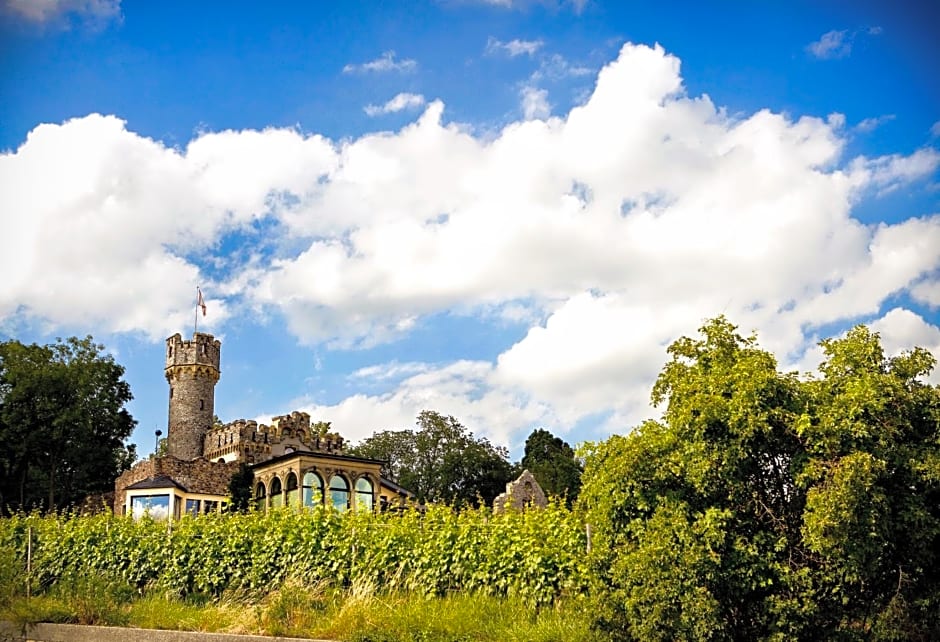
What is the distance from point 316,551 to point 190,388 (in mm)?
43599

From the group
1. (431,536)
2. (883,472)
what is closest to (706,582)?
(883,472)

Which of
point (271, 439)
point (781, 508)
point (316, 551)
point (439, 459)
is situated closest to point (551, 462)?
point (439, 459)

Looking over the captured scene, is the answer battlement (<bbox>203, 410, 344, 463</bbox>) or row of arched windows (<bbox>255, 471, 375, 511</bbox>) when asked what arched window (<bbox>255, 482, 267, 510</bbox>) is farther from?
battlement (<bbox>203, 410, 344, 463</bbox>)

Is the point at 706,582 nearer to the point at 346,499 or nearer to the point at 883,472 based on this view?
the point at 883,472

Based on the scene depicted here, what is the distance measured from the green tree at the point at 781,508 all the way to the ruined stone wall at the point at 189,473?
32906mm

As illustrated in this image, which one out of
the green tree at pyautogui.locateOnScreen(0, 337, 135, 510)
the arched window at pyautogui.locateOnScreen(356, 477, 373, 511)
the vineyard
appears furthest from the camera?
the green tree at pyautogui.locateOnScreen(0, 337, 135, 510)

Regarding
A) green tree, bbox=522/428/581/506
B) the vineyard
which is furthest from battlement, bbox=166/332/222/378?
the vineyard

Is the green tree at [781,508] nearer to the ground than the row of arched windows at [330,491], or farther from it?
nearer to the ground

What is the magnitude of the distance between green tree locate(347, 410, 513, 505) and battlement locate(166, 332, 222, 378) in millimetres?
14419

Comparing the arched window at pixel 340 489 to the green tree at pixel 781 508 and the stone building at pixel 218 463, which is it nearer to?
the stone building at pixel 218 463

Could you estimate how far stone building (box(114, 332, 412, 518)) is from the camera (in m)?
33.9

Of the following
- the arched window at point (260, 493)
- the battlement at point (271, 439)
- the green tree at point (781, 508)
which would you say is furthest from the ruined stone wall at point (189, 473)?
the green tree at point (781, 508)

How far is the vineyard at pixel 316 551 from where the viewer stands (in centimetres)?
1055

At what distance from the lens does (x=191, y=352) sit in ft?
178
